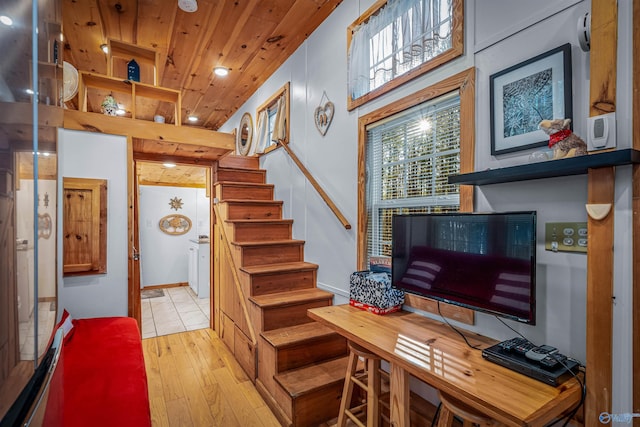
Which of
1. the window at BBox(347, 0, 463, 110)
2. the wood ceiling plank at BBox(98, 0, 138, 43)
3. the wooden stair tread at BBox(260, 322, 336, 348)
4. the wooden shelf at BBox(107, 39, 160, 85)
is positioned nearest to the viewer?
the window at BBox(347, 0, 463, 110)

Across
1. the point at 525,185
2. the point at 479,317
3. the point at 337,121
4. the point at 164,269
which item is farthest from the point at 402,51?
the point at 164,269

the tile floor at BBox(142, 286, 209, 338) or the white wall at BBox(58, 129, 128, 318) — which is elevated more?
the white wall at BBox(58, 129, 128, 318)

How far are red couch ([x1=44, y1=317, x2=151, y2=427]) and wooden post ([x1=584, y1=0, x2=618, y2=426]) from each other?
65.3 inches

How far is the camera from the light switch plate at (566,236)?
1216mm

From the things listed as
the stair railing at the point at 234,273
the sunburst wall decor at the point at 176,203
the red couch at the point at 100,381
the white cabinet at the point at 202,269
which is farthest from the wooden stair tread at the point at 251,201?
the sunburst wall decor at the point at 176,203

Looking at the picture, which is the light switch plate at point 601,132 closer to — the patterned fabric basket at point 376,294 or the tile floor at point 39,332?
the patterned fabric basket at point 376,294

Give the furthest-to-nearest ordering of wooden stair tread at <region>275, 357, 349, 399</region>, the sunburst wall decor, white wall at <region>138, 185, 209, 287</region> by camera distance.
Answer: the sunburst wall decor
white wall at <region>138, 185, 209, 287</region>
wooden stair tread at <region>275, 357, 349, 399</region>

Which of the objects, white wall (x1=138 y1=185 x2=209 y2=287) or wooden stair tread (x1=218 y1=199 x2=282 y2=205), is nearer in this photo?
wooden stair tread (x1=218 y1=199 x2=282 y2=205)

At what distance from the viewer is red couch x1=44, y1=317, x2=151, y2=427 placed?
1.27 m

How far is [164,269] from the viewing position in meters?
6.23

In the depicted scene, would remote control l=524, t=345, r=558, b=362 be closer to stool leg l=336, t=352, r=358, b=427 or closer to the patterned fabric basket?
the patterned fabric basket

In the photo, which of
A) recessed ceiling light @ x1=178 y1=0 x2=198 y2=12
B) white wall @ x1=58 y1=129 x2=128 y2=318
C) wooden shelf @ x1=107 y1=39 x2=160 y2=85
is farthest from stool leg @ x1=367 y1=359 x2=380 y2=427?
wooden shelf @ x1=107 y1=39 x2=160 y2=85

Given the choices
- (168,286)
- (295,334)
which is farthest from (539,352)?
(168,286)

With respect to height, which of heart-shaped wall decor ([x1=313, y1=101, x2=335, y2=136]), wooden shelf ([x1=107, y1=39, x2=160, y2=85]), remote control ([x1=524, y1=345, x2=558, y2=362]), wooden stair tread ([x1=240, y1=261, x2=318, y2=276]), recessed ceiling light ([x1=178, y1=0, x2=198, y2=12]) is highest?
recessed ceiling light ([x1=178, y1=0, x2=198, y2=12])
